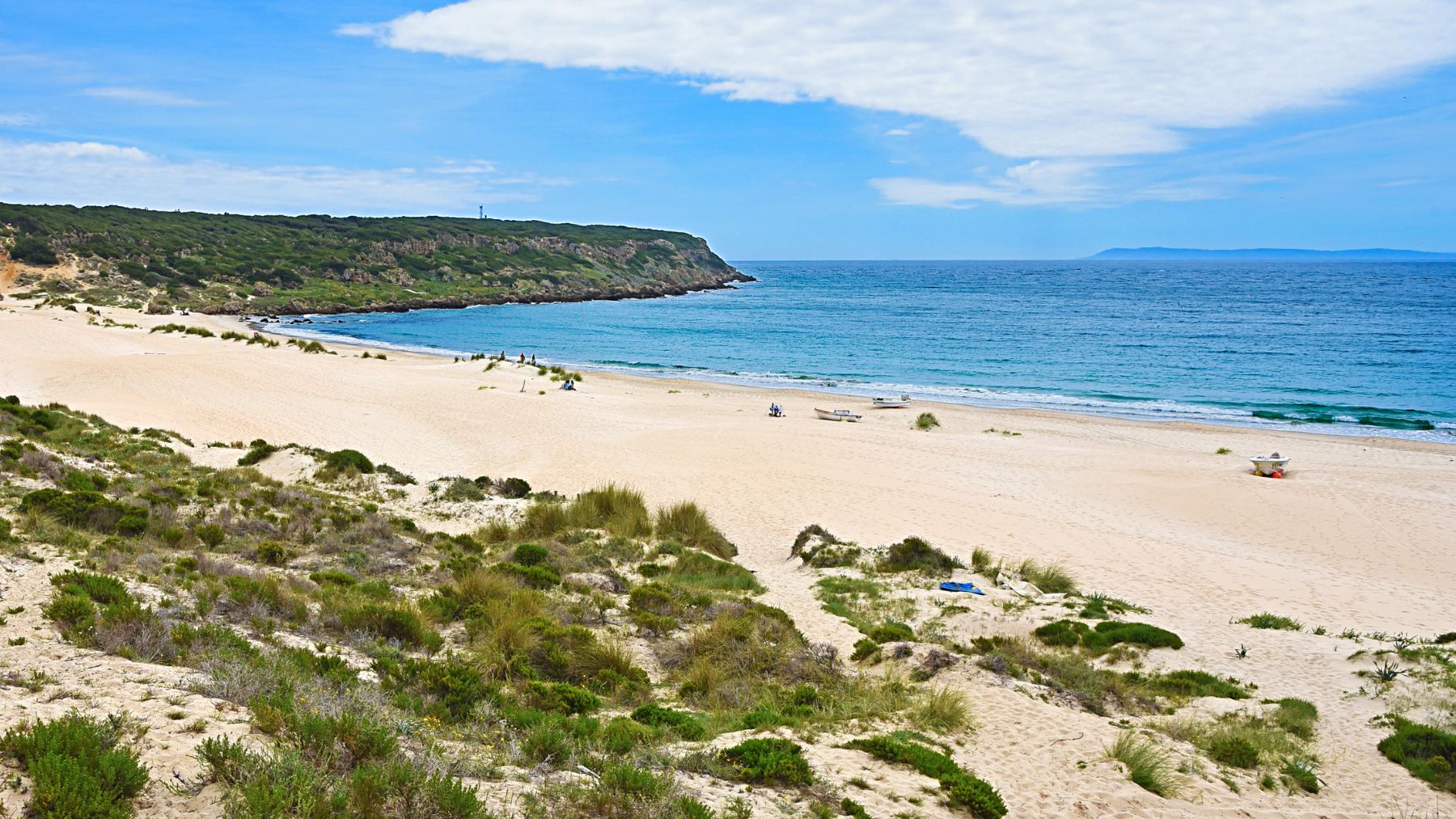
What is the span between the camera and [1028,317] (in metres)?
82.7

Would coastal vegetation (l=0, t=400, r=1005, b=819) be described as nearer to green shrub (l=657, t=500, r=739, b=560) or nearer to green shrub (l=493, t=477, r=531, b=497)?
green shrub (l=657, t=500, r=739, b=560)

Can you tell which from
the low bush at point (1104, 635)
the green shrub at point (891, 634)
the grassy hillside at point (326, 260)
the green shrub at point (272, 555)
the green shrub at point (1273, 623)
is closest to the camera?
the green shrub at point (891, 634)

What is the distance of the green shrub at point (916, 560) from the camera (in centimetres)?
1415

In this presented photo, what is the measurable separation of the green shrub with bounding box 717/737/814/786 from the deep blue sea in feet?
109

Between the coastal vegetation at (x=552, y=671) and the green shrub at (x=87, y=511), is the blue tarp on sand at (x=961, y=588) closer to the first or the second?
the coastal vegetation at (x=552, y=671)

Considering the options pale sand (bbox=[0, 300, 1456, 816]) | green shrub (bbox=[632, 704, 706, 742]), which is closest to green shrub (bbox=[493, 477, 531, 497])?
pale sand (bbox=[0, 300, 1456, 816])

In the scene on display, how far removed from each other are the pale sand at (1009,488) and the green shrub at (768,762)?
1.73 meters

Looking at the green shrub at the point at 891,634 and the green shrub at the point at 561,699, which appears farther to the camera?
the green shrub at the point at 891,634

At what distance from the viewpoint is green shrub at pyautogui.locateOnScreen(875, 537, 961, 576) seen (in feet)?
46.4

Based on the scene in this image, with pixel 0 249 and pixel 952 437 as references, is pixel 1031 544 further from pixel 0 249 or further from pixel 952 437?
pixel 0 249

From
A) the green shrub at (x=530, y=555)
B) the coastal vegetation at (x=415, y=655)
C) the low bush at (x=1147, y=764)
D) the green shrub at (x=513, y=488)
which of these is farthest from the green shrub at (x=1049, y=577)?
the green shrub at (x=513, y=488)

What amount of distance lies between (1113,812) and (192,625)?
26.6 feet

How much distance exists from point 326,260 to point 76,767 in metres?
107

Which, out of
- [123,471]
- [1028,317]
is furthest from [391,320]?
[123,471]
